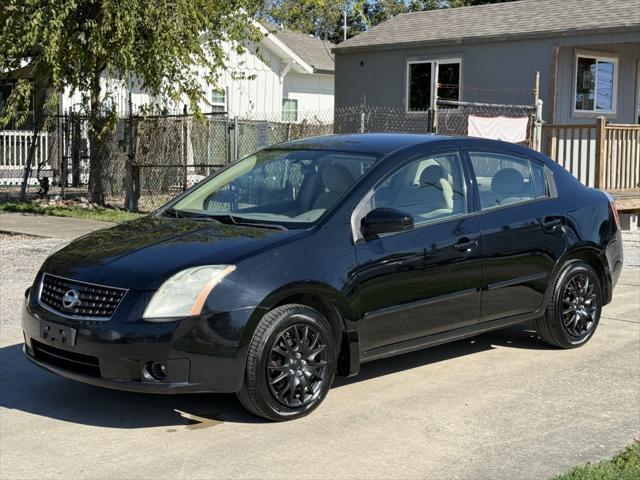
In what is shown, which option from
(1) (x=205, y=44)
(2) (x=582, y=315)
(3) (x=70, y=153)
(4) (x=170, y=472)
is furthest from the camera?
(3) (x=70, y=153)

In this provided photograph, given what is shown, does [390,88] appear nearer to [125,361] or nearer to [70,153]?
[70,153]

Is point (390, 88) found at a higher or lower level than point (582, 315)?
higher

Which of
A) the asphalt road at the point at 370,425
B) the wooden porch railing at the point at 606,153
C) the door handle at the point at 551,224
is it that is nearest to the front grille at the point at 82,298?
the asphalt road at the point at 370,425

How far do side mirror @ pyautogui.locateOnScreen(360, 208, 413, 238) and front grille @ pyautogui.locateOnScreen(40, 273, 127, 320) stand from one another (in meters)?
1.57

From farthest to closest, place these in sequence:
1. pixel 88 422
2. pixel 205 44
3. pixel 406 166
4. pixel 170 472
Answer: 1. pixel 205 44
2. pixel 406 166
3. pixel 88 422
4. pixel 170 472

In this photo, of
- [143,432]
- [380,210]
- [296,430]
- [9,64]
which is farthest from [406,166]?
[9,64]

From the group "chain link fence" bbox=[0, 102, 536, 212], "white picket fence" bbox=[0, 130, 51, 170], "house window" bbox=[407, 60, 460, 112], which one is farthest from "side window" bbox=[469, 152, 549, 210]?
"white picket fence" bbox=[0, 130, 51, 170]

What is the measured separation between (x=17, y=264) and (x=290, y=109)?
24.0 meters

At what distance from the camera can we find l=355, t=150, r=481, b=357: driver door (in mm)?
5625

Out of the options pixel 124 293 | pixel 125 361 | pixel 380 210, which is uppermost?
pixel 380 210

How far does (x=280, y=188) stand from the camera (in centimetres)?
618

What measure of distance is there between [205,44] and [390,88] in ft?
19.1

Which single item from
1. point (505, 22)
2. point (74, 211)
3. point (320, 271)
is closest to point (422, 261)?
point (320, 271)

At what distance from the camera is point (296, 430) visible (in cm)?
512
